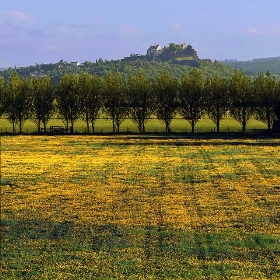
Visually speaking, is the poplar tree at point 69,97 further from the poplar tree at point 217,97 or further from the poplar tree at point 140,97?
the poplar tree at point 217,97

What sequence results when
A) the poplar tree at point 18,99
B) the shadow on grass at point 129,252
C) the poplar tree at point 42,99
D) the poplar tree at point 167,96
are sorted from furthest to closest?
the poplar tree at point 42,99 < the poplar tree at point 18,99 < the poplar tree at point 167,96 < the shadow on grass at point 129,252

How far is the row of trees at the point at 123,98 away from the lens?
273ft

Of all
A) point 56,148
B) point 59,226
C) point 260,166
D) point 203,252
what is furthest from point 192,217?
point 56,148

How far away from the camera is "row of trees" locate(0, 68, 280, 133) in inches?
3275

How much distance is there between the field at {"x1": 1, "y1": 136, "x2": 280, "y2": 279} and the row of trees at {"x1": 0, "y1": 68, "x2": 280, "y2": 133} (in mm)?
31309

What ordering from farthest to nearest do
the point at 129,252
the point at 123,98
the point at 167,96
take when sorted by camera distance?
the point at 123,98 < the point at 167,96 < the point at 129,252

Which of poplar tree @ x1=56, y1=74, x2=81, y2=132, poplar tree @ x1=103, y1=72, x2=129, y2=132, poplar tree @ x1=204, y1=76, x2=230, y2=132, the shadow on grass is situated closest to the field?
the shadow on grass

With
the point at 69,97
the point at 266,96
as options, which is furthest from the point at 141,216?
the point at 69,97

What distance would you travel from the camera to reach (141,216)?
2791cm

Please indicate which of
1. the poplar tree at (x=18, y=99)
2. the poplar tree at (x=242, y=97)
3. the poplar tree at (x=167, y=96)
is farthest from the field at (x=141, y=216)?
the poplar tree at (x=18, y=99)

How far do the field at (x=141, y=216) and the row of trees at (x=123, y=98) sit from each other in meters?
31.3

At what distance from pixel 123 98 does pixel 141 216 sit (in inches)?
2336

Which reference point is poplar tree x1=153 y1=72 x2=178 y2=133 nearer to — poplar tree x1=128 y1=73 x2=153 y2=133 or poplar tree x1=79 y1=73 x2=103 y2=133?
poplar tree x1=128 y1=73 x2=153 y2=133

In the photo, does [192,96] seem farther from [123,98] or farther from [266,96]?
→ [266,96]
